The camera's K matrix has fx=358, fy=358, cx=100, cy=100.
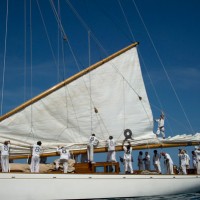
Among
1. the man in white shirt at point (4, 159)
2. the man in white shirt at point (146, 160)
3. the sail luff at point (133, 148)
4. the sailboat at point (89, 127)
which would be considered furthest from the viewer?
the man in white shirt at point (146, 160)

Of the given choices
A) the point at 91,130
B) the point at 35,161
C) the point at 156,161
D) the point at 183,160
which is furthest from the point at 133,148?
the point at 35,161

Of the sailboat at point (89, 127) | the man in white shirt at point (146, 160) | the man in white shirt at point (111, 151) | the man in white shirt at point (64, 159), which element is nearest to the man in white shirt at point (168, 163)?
the sailboat at point (89, 127)

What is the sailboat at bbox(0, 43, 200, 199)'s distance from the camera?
61.3ft

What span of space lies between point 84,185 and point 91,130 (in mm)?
6361

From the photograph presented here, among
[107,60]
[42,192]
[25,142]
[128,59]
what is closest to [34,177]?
[42,192]

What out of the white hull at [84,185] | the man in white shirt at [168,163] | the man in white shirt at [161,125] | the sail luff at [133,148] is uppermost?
the man in white shirt at [161,125]

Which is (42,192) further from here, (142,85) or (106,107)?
(142,85)

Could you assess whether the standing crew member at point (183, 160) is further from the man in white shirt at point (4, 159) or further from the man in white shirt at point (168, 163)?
the man in white shirt at point (4, 159)

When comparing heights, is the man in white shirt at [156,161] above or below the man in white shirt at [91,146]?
below

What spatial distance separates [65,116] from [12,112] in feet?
12.8

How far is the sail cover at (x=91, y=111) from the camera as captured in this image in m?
22.7

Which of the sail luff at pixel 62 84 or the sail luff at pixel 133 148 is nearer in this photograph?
the sail luff at pixel 133 148

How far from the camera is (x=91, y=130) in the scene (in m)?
25.3

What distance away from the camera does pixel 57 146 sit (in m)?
22.7
